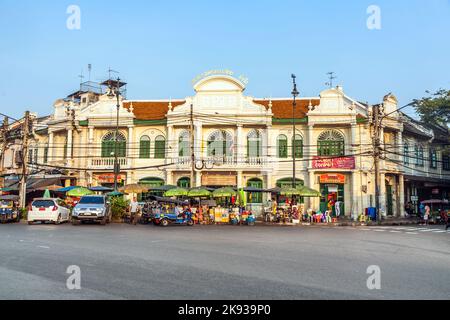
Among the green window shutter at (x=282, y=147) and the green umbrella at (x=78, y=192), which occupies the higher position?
the green window shutter at (x=282, y=147)

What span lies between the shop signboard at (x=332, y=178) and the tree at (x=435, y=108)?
933 cm

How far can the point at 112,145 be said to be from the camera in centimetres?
3525

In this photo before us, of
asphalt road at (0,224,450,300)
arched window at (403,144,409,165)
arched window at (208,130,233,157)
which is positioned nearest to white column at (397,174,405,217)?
arched window at (403,144,409,165)

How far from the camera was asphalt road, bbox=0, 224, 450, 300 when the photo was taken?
254 inches

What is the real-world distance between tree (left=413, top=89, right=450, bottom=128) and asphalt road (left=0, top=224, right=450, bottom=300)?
2467cm

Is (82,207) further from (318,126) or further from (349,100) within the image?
(349,100)

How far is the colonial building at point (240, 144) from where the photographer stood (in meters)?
32.4

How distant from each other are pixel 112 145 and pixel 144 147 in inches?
111

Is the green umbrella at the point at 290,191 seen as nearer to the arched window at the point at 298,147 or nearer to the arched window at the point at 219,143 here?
the arched window at the point at 298,147

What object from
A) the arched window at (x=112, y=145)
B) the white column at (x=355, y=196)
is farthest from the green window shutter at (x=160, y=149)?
the white column at (x=355, y=196)

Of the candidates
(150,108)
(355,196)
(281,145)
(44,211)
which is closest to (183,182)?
(150,108)

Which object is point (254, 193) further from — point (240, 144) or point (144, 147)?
point (144, 147)

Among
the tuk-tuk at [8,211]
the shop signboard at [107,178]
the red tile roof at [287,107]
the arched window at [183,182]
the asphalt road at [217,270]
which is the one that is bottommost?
the asphalt road at [217,270]
